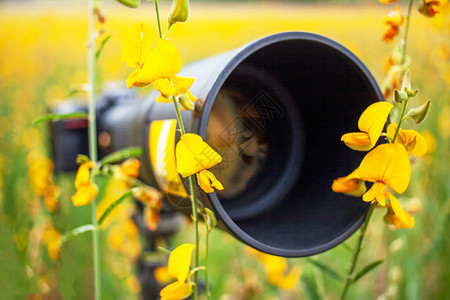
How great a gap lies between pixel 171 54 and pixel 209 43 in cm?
213

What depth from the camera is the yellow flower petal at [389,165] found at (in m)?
0.31

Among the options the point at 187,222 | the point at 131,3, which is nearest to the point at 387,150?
the point at 131,3

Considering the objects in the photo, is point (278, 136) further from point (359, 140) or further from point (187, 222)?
point (187, 222)

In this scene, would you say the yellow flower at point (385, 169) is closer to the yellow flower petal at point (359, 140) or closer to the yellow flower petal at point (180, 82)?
the yellow flower petal at point (359, 140)

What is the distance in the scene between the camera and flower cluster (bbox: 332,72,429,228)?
0.31 meters

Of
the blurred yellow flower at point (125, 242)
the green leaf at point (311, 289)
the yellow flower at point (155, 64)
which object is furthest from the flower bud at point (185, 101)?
the blurred yellow flower at point (125, 242)

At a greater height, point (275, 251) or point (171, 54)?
point (171, 54)

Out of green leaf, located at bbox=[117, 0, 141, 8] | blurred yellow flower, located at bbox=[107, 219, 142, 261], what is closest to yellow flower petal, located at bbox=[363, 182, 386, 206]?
green leaf, located at bbox=[117, 0, 141, 8]

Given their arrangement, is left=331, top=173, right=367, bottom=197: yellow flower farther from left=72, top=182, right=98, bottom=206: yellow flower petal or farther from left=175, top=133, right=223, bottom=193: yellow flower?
left=72, top=182, right=98, bottom=206: yellow flower petal

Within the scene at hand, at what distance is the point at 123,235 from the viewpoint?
3.94 ft

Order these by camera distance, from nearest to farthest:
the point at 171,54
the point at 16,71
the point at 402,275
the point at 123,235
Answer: the point at 171,54 → the point at 402,275 → the point at 123,235 → the point at 16,71

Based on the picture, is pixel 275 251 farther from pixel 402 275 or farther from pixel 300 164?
pixel 402 275

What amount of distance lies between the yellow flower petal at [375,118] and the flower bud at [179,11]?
0.16 metres

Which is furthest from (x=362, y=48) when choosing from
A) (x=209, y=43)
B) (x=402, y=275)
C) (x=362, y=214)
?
(x=362, y=214)
